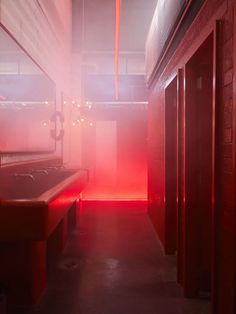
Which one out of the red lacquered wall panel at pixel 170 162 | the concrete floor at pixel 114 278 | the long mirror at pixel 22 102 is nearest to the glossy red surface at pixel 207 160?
the red lacquered wall panel at pixel 170 162

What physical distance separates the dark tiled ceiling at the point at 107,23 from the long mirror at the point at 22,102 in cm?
214

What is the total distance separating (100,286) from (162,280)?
1.91 feet

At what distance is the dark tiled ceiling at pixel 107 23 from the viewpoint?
5.38 metres

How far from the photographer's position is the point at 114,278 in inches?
110

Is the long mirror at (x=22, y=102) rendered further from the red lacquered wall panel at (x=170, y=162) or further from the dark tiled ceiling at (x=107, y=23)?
the dark tiled ceiling at (x=107, y=23)

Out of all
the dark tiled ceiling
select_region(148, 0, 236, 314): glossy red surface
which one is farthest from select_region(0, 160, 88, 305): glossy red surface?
the dark tiled ceiling

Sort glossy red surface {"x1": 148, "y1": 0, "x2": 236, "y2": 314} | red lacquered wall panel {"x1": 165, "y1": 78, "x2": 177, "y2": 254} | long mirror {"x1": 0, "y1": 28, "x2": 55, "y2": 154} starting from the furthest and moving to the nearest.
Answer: red lacquered wall panel {"x1": 165, "y1": 78, "x2": 177, "y2": 254} → long mirror {"x1": 0, "y1": 28, "x2": 55, "y2": 154} → glossy red surface {"x1": 148, "y1": 0, "x2": 236, "y2": 314}

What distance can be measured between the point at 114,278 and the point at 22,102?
6.60 feet

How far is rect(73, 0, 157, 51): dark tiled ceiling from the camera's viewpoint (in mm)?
5383

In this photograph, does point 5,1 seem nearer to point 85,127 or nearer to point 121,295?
point 121,295

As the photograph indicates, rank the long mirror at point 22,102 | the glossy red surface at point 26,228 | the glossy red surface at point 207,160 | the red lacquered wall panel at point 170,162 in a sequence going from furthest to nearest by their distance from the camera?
the red lacquered wall panel at point 170,162
the long mirror at point 22,102
the glossy red surface at point 26,228
the glossy red surface at point 207,160

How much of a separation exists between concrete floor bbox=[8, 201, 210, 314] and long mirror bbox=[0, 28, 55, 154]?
1.28 meters

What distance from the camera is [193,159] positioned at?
2.42 meters

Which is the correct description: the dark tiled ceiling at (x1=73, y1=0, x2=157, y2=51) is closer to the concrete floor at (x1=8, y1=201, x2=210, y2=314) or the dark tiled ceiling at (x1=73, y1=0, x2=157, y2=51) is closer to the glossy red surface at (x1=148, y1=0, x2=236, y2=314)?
the glossy red surface at (x1=148, y1=0, x2=236, y2=314)
